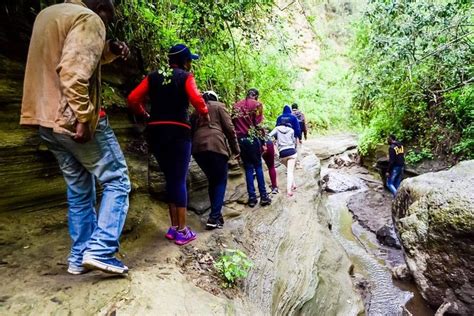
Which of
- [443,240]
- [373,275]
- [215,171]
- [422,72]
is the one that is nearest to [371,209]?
[373,275]

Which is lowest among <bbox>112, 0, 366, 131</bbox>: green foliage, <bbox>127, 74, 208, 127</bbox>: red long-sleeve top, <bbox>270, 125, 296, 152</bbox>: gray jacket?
<bbox>270, 125, 296, 152</bbox>: gray jacket

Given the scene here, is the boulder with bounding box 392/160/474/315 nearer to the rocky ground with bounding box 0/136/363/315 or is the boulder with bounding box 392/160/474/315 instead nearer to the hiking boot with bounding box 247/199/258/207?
the rocky ground with bounding box 0/136/363/315

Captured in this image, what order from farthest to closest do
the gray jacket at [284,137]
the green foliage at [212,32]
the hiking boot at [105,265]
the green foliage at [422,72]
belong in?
1. the green foliage at [422,72]
2. the gray jacket at [284,137]
3. the green foliage at [212,32]
4. the hiking boot at [105,265]

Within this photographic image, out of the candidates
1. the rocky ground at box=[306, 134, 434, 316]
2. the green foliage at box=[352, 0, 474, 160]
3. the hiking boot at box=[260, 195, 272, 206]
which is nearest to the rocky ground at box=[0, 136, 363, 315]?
the hiking boot at box=[260, 195, 272, 206]

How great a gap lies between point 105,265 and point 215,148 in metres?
2.28

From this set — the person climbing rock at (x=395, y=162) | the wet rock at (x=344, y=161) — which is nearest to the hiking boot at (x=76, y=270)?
the person climbing rock at (x=395, y=162)

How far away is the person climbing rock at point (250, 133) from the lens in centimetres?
581

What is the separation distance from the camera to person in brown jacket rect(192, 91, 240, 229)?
4.66 m

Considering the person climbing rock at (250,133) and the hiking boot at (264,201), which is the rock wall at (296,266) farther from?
the person climbing rock at (250,133)

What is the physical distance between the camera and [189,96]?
12.5 ft

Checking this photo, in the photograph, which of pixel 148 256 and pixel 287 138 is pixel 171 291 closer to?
pixel 148 256

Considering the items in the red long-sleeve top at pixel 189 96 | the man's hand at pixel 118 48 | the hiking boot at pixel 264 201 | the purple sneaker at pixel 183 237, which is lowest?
the hiking boot at pixel 264 201

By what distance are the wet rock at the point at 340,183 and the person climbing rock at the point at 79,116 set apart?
11.5 meters

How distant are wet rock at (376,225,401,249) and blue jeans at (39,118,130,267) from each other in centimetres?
745
